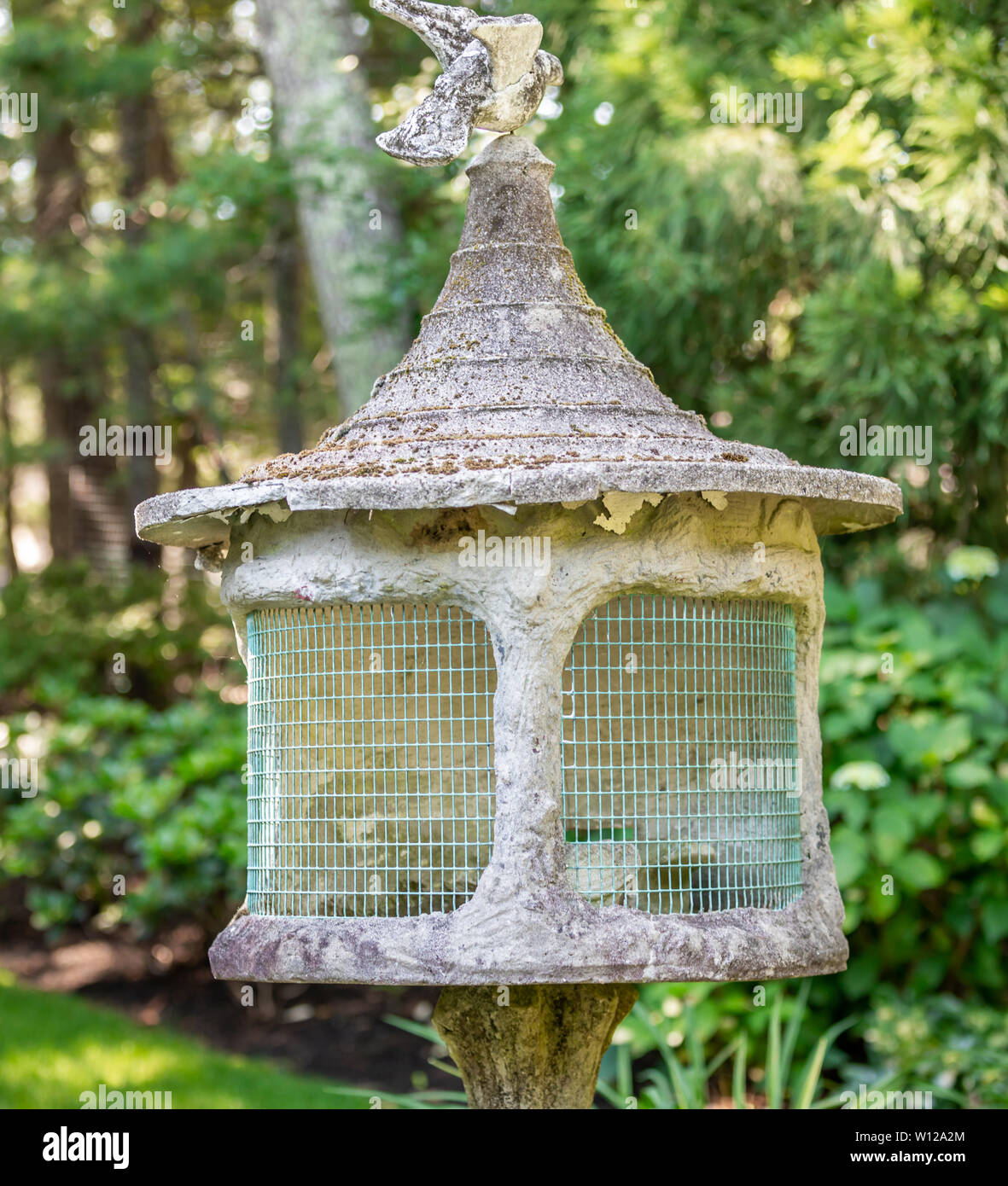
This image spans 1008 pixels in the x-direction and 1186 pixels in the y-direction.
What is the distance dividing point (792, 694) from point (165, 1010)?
5.87 meters

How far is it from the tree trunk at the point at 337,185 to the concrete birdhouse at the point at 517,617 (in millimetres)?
3704

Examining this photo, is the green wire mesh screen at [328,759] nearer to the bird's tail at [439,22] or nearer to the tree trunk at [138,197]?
the bird's tail at [439,22]

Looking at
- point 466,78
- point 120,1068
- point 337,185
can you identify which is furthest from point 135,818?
point 466,78

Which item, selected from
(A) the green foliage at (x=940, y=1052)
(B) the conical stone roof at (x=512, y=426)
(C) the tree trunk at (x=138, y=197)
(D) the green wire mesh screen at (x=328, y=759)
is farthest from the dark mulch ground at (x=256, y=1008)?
(B) the conical stone roof at (x=512, y=426)

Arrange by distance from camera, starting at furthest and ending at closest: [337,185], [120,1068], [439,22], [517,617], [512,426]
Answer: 1. [337,185]
2. [120,1068]
3. [439,22]
4. [512,426]
5. [517,617]

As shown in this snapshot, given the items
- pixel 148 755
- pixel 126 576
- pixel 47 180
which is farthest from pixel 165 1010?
pixel 47 180

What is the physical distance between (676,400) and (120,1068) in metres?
4.65

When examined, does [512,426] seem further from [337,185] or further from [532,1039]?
[337,185]

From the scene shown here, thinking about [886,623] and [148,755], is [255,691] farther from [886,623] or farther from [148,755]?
[148,755]

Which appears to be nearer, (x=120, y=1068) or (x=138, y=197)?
(x=120, y=1068)

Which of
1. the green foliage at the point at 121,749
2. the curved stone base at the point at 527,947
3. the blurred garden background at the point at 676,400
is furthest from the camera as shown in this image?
the green foliage at the point at 121,749

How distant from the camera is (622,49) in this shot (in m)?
6.84

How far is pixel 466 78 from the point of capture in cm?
382

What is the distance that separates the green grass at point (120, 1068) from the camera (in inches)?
267
